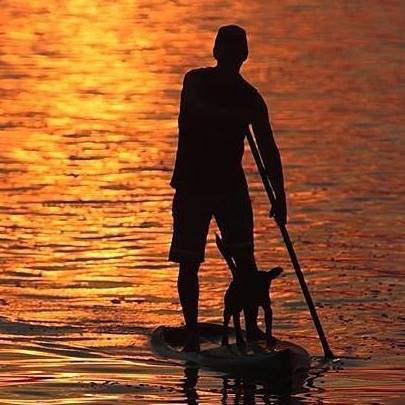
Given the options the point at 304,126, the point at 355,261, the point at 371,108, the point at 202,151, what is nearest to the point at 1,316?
the point at 202,151

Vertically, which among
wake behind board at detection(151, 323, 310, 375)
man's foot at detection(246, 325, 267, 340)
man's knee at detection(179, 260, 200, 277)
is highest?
man's knee at detection(179, 260, 200, 277)

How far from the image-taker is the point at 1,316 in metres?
14.5

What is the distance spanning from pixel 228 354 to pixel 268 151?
131cm

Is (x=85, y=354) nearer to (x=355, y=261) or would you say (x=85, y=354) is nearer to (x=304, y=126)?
(x=355, y=261)

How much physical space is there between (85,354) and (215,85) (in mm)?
1954

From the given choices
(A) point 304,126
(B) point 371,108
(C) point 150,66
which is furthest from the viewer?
(C) point 150,66

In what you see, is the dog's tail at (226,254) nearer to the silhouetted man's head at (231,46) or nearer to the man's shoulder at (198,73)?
the man's shoulder at (198,73)

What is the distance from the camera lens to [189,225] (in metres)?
13.1

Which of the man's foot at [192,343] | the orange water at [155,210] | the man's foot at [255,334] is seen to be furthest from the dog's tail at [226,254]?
the orange water at [155,210]

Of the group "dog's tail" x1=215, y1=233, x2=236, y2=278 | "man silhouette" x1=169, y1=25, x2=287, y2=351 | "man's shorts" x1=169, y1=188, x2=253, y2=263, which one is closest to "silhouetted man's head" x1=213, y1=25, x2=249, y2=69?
"man silhouette" x1=169, y1=25, x2=287, y2=351

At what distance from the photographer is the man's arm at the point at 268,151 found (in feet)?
42.1

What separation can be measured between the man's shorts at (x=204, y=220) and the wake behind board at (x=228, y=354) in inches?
24.6

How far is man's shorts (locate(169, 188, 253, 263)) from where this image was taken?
42.7 ft

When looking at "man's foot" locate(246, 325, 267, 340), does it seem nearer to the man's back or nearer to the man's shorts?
the man's shorts
